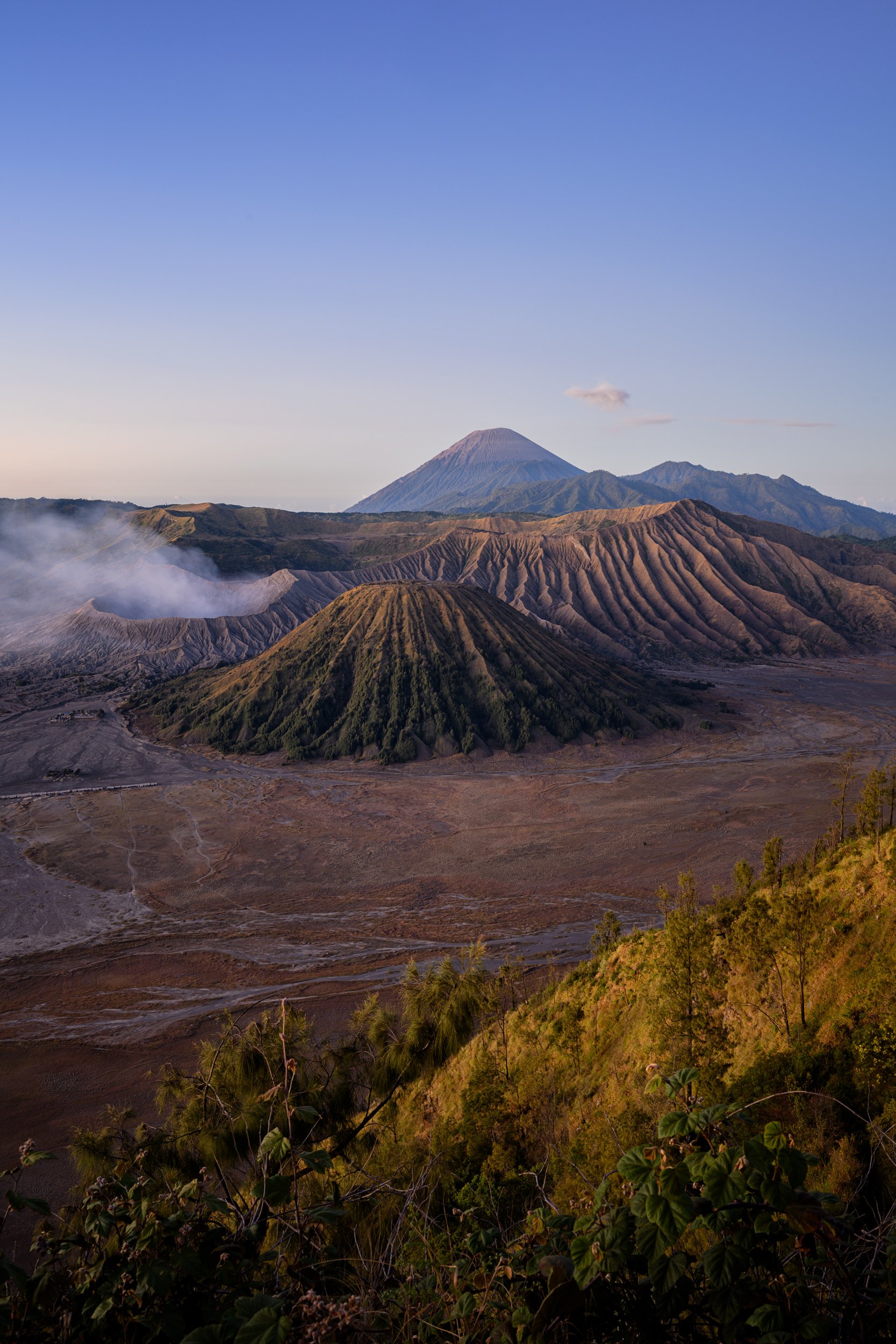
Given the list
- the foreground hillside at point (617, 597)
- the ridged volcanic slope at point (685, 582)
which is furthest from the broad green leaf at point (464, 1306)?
the ridged volcanic slope at point (685, 582)

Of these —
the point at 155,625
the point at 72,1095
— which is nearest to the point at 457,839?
the point at 72,1095

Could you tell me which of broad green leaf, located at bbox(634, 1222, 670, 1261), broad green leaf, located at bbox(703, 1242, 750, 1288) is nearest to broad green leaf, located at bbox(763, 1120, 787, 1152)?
broad green leaf, located at bbox(703, 1242, 750, 1288)

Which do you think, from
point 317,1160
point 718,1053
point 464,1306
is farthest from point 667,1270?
point 718,1053

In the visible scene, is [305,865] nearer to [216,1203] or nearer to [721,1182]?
[216,1203]

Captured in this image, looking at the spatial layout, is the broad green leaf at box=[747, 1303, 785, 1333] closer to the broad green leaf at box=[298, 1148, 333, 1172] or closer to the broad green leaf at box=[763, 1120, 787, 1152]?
the broad green leaf at box=[763, 1120, 787, 1152]

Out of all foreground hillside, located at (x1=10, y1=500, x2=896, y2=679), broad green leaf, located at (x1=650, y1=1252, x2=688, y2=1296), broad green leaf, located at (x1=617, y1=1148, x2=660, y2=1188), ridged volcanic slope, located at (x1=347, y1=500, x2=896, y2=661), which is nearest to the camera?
broad green leaf, located at (x1=650, y1=1252, x2=688, y2=1296)

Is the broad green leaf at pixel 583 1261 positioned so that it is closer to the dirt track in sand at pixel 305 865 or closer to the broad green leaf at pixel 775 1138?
the broad green leaf at pixel 775 1138

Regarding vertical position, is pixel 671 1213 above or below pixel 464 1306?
above
